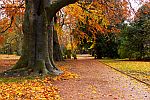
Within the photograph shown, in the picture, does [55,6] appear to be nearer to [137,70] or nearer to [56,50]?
[137,70]

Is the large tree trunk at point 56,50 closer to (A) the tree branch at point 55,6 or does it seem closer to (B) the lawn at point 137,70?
(B) the lawn at point 137,70

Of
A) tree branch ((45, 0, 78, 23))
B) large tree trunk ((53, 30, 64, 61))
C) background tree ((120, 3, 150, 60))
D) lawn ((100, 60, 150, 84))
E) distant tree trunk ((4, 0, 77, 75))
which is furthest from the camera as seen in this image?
background tree ((120, 3, 150, 60))

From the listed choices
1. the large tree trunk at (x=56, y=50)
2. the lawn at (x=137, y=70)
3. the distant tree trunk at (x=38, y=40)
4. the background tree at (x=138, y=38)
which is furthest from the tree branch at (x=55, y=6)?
the background tree at (x=138, y=38)

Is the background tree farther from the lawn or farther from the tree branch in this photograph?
the tree branch

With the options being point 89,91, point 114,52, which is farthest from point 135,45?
point 89,91

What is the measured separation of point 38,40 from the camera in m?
17.3

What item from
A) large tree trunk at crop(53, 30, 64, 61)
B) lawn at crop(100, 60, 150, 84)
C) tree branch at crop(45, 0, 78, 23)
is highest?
tree branch at crop(45, 0, 78, 23)

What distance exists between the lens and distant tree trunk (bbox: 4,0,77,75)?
16.9 m

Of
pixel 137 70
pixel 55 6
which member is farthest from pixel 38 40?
pixel 137 70

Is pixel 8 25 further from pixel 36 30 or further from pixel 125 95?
pixel 125 95

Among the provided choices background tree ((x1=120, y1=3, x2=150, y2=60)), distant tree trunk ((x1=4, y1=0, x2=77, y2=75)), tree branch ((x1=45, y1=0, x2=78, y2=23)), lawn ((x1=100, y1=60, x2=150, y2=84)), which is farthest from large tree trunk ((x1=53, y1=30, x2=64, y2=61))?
tree branch ((x1=45, y1=0, x2=78, y2=23))

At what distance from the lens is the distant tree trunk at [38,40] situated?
16.9 meters

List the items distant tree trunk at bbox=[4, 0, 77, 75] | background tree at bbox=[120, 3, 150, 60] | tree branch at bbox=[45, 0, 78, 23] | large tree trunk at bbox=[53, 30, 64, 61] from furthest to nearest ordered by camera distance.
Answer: background tree at bbox=[120, 3, 150, 60], large tree trunk at bbox=[53, 30, 64, 61], distant tree trunk at bbox=[4, 0, 77, 75], tree branch at bbox=[45, 0, 78, 23]

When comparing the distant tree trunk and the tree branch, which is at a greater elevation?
the tree branch
